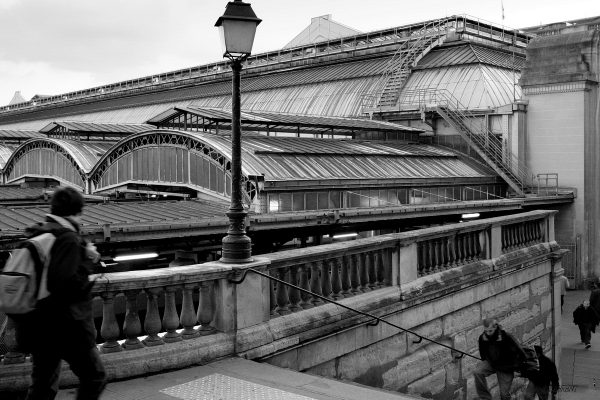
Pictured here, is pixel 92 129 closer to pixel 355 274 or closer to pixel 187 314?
pixel 355 274

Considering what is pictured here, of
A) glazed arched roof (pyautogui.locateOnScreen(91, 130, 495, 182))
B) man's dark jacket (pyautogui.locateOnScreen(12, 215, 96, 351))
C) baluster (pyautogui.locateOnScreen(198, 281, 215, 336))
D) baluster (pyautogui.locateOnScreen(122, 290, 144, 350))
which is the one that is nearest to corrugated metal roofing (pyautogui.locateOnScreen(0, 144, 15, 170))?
glazed arched roof (pyautogui.locateOnScreen(91, 130, 495, 182))

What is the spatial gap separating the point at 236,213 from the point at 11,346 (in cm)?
319

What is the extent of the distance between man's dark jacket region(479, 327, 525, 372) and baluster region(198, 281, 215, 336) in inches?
169

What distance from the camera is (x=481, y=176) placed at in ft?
108

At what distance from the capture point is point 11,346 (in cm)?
625

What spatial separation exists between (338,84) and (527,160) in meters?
13.6

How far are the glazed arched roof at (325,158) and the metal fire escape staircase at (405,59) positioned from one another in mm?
6489

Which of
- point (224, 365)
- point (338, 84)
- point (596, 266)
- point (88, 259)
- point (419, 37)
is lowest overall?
point (596, 266)

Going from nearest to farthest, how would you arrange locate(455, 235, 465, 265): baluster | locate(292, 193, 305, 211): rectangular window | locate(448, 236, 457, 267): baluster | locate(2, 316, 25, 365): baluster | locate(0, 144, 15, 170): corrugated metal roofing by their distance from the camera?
locate(2, 316, 25, 365): baluster, locate(448, 236, 457, 267): baluster, locate(455, 235, 465, 265): baluster, locate(292, 193, 305, 211): rectangular window, locate(0, 144, 15, 170): corrugated metal roofing

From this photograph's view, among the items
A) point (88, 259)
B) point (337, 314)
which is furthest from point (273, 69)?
point (88, 259)

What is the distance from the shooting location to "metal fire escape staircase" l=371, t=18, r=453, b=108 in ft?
130

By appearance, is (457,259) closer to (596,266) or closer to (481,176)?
(481,176)

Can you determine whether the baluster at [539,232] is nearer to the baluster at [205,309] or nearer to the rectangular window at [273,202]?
the rectangular window at [273,202]

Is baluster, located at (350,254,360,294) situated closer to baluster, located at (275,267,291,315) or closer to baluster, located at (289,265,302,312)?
baluster, located at (289,265,302,312)
